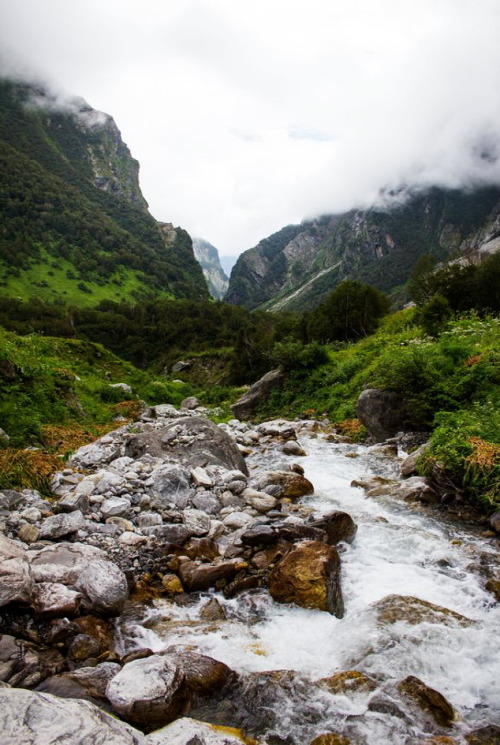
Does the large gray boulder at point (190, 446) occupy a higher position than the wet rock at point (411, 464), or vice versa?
the large gray boulder at point (190, 446)

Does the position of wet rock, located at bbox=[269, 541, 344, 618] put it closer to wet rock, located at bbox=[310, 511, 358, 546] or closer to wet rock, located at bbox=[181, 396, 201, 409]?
wet rock, located at bbox=[310, 511, 358, 546]

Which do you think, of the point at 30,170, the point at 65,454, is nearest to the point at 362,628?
the point at 65,454

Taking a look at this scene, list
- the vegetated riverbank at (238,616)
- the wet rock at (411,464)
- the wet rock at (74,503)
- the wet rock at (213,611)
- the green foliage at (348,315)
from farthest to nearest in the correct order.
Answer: the green foliage at (348,315) → the wet rock at (411,464) → the wet rock at (74,503) → the wet rock at (213,611) → the vegetated riverbank at (238,616)

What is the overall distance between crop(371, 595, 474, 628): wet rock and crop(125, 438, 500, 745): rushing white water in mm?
77

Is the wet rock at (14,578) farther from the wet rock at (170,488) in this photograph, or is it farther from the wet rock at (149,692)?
the wet rock at (170,488)

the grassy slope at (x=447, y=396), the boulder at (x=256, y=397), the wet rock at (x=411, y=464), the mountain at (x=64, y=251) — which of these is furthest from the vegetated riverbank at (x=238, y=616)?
the mountain at (x=64, y=251)

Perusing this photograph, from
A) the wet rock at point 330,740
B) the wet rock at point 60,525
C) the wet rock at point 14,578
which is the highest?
the wet rock at point 14,578

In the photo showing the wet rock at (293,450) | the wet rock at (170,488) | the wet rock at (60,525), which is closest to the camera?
the wet rock at (60,525)

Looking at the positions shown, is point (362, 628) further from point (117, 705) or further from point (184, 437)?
point (184, 437)

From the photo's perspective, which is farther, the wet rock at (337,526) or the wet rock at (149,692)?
the wet rock at (337,526)

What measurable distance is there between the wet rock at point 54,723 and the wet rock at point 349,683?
2.29m

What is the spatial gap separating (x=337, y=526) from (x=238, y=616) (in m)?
2.97

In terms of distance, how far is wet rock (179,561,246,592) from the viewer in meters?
6.44

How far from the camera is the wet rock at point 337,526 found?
7.89 meters
